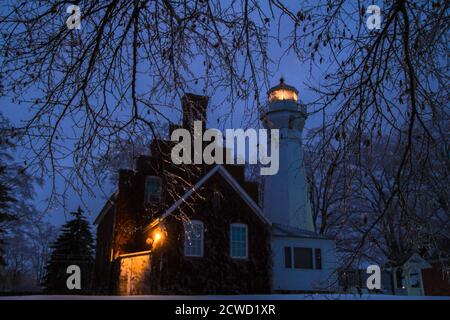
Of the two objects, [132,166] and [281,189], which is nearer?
[132,166]

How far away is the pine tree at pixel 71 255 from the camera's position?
2441cm

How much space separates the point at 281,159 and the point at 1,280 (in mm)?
19272

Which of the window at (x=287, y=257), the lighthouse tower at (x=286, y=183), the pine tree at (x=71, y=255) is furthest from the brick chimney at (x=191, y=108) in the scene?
the lighthouse tower at (x=286, y=183)

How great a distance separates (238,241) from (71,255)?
32.9 ft

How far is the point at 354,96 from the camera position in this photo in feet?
15.8

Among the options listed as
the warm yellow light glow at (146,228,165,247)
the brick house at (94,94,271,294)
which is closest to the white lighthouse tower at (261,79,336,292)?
the brick house at (94,94,271,294)

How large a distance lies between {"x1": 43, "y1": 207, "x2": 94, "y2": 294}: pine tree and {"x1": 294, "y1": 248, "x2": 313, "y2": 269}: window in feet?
37.7

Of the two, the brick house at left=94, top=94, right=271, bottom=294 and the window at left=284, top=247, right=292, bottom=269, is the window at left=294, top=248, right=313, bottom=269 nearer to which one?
the window at left=284, top=247, right=292, bottom=269

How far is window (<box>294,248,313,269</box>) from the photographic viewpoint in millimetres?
21859

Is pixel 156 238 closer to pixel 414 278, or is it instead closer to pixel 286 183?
pixel 286 183

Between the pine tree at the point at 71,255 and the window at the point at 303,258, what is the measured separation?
37.7ft

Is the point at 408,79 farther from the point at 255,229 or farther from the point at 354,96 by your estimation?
the point at 255,229

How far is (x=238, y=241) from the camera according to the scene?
20.2 metres
